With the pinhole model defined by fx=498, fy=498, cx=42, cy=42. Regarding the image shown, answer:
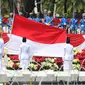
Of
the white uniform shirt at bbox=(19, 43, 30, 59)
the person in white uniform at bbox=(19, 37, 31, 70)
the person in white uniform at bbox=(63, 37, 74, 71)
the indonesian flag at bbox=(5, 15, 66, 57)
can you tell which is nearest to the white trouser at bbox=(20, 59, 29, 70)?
the person in white uniform at bbox=(19, 37, 31, 70)

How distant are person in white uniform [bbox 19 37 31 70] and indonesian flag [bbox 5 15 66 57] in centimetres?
54

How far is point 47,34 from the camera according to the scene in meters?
17.8

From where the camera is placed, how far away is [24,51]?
16797mm

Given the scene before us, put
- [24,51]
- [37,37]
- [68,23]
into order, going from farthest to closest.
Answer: [68,23], [37,37], [24,51]

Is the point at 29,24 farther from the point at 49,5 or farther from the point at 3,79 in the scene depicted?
the point at 49,5

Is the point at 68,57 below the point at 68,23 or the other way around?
below

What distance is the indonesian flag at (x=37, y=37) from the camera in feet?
57.4

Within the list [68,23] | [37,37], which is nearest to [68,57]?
[37,37]

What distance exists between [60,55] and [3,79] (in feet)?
18.2

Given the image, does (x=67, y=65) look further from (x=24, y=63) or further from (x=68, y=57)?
(x=24, y=63)

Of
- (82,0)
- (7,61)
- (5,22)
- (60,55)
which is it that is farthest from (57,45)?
(82,0)

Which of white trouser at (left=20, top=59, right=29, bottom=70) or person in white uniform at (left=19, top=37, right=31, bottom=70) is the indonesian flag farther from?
white trouser at (left=20, top=59, right=29, bottom=70)

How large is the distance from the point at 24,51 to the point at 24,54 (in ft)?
0.49

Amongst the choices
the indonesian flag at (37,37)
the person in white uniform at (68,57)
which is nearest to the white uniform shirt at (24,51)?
the indonesian flag at (37,37)
